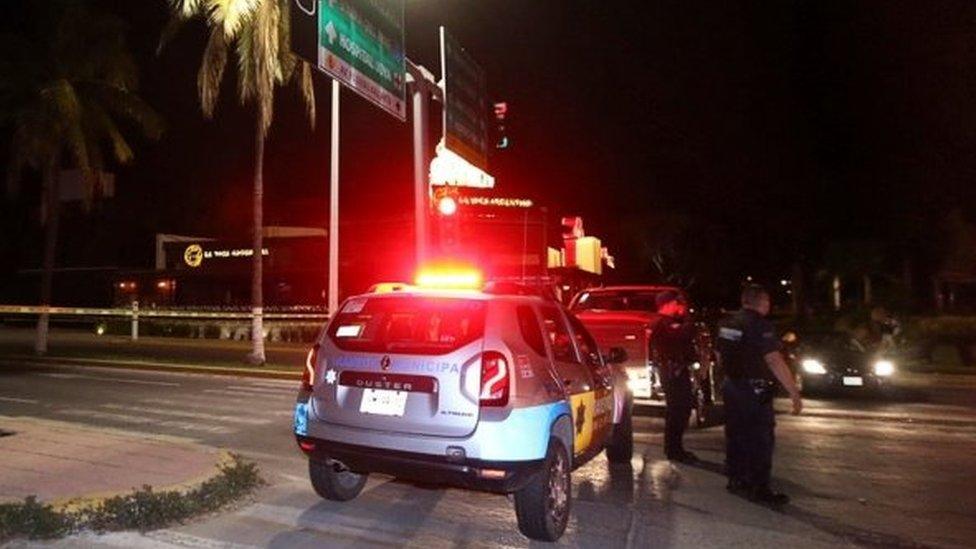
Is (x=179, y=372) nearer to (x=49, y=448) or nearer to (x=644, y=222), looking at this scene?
Answer: (x=49, y=448)

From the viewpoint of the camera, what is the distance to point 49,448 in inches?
345

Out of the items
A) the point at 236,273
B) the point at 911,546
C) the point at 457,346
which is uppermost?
the point at 236,273

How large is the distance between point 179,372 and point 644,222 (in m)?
48.9

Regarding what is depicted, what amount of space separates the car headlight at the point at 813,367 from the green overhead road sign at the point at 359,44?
8532mm

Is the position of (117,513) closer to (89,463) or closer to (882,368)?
(89,463)

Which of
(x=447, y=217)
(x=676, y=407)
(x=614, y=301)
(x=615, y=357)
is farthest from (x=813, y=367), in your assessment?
(x=615, y=357)

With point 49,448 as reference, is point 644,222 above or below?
above

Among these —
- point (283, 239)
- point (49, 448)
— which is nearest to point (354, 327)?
point (49, 448)

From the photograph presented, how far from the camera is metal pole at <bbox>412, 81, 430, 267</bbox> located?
14750mm

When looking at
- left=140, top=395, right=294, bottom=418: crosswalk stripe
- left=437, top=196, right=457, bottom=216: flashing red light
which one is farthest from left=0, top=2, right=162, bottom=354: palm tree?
left=437, top=196, right=457, bottom=216: flashing red light

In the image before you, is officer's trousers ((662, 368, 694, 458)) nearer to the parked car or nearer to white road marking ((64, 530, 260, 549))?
the parked car

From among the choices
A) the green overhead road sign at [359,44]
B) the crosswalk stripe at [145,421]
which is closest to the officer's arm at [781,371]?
the crosswalk stripe at [145,421]

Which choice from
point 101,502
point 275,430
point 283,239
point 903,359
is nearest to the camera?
point 101,502

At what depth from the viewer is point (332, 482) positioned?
7.05 meters
